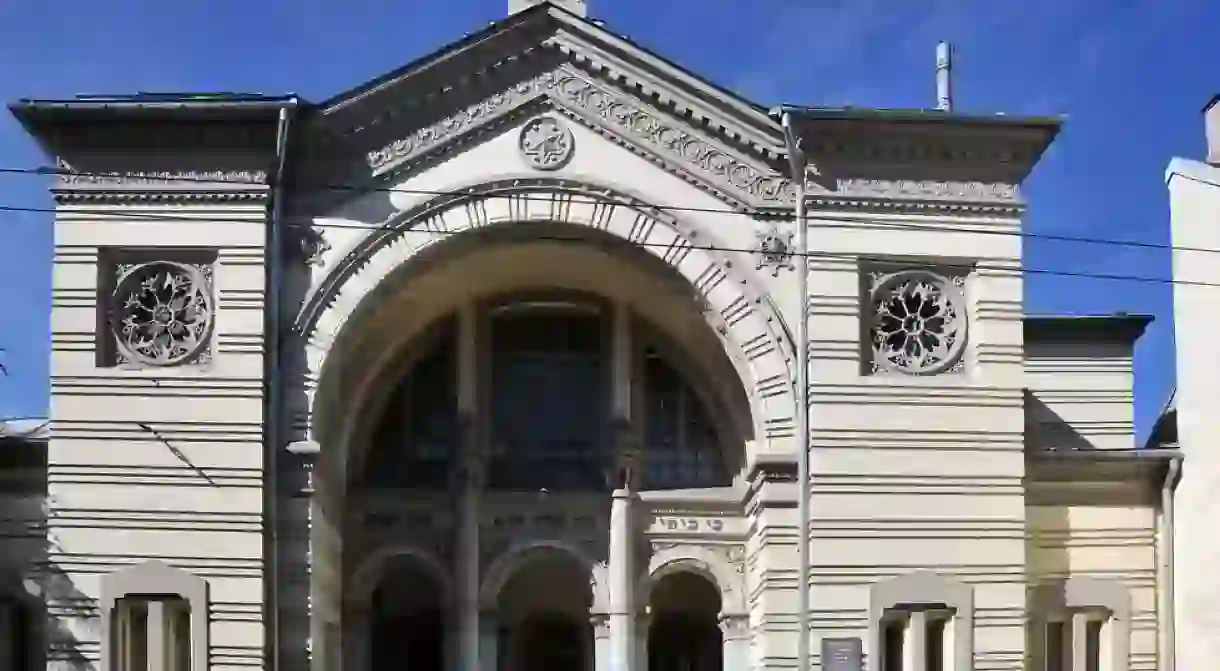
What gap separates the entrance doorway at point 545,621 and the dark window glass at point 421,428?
201cm

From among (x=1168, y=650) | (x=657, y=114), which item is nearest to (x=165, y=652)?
(x=657, y=114)

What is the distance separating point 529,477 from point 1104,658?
8.22m

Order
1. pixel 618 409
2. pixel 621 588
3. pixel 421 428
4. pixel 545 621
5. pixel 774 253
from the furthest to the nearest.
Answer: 1. pixel 545 621
2. pixel 421 428
3. pixel 618 409
4. pixel 621 588
5. pixel 774 253

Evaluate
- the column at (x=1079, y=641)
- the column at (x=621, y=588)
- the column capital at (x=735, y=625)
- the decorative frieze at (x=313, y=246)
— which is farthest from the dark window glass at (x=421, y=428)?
the column at (x=1079, y=641)

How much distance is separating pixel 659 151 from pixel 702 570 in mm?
5844

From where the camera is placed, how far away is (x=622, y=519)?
25516mm

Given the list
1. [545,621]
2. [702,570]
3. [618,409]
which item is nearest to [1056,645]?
[702,570]

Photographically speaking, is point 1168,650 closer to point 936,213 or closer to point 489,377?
point 936,213

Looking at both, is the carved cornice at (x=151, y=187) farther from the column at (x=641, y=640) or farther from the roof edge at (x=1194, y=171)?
the roof edge at (x=1194, y=171)

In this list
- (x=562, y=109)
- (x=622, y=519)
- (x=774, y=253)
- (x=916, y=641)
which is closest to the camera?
(x=916, y=641)

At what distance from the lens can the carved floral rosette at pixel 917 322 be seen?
23969mm

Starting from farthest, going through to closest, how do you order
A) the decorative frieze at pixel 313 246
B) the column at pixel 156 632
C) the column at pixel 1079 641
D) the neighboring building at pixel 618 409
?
the column at pixel 1079 641
the decorative frieze at pixel 313 246
the neighboring building at pixel 618 409
the column at pixel 156 632

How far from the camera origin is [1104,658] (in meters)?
24.9

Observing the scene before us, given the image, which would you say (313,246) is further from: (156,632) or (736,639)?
(736,639)
